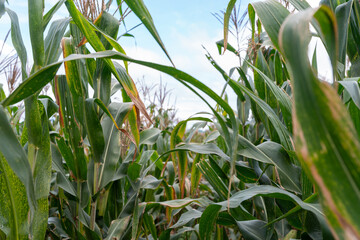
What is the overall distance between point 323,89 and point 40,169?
66 cm

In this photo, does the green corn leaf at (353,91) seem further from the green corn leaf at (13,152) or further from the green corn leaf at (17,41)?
the green corn leaf at (17,41)

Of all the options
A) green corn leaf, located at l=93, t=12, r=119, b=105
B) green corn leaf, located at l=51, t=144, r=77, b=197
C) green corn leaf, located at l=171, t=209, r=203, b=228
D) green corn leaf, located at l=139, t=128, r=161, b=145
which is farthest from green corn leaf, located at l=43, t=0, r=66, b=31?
green corn leaf, located at l=171, t=209, r=203, b=228

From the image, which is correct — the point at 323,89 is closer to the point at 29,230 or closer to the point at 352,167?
the point at 352,167

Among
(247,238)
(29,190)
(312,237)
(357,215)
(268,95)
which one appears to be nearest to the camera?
(357,215)

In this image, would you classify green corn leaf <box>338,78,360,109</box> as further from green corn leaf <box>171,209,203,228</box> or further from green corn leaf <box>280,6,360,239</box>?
green corn leaf <box>171,209,203,228</box>

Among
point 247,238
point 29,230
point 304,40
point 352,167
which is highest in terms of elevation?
point 304,40

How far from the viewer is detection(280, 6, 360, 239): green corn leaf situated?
0.21 metres

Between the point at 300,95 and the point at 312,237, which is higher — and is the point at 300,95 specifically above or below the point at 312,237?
above

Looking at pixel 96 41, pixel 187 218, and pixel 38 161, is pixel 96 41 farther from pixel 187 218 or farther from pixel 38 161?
pixel 187 218

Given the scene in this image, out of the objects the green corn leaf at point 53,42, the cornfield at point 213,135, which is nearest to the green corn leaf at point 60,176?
the cornfield at point 213,135

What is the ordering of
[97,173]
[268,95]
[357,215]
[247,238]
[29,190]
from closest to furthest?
[357,215] < [29,190] < [247,238] < [97,173] < [268,95]

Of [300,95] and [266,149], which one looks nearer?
[300,95]

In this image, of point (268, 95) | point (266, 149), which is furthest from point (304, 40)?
point (268, 95)

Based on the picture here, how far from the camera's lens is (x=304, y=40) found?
0.22 meters
